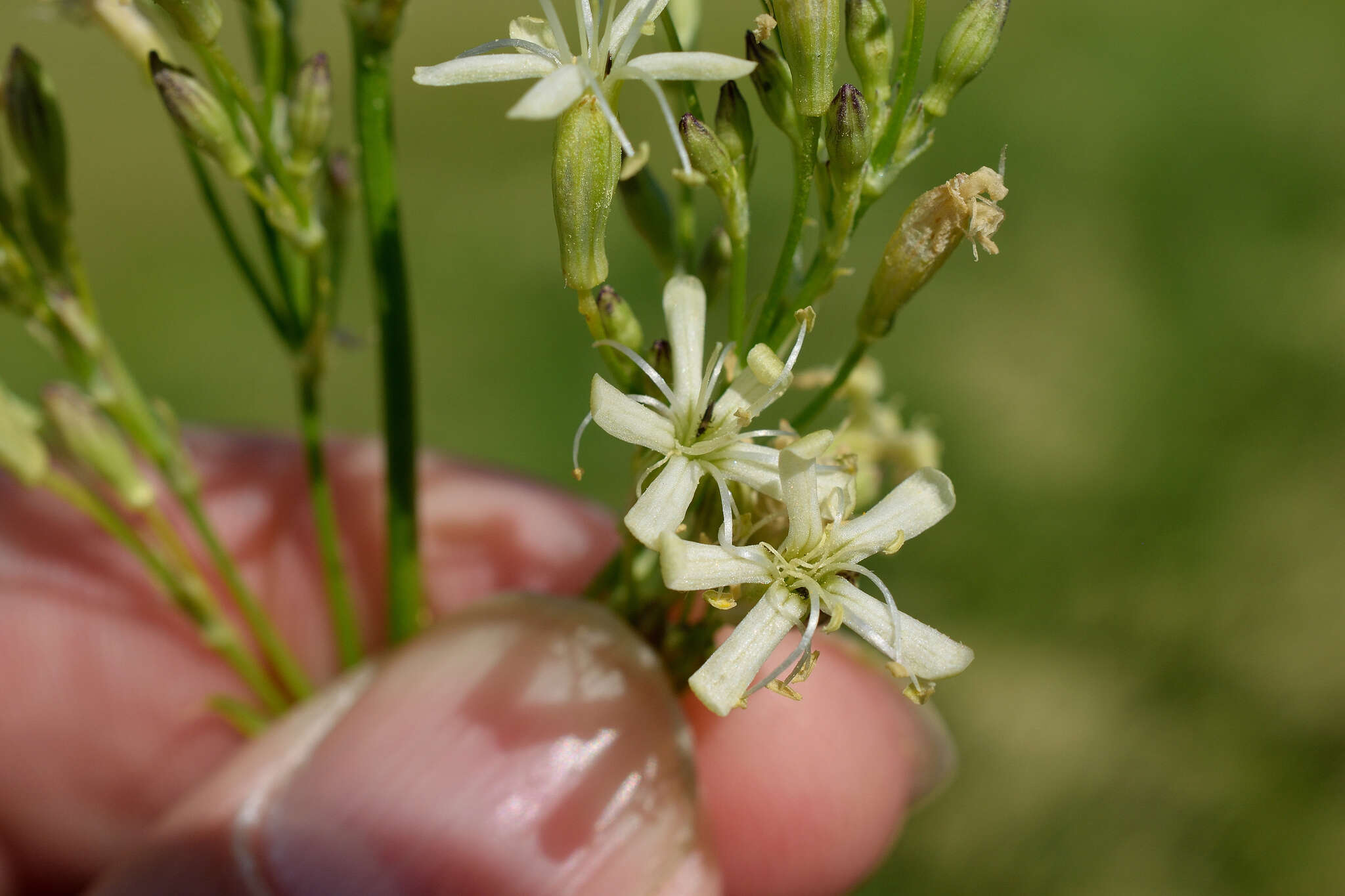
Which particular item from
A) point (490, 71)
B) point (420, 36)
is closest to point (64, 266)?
point (490, 71)

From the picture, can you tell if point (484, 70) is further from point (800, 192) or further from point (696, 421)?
point (696, 421)

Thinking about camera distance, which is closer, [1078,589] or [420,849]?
[420,849]

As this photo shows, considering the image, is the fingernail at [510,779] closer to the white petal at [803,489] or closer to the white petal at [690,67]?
the white petal at [803,489]

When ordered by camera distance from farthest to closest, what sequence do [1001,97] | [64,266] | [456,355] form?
[1001,97]
[456,355]
[64,266]

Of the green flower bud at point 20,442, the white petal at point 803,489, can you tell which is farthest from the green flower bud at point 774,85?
the green flower bud at point 20,442

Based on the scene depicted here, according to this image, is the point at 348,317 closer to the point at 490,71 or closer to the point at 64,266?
the point at 64,266

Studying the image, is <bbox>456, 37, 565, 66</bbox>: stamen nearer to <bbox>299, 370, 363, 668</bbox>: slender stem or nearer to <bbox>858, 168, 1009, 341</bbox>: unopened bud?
<bbox>858, 168, 1009, 341</bbox>: unopened bud

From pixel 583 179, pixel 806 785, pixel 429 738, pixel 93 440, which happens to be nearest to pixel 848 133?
pixel 583 179

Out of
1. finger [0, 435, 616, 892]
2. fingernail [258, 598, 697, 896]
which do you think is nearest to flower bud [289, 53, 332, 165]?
fingernail [258, 598, 697, 896]
